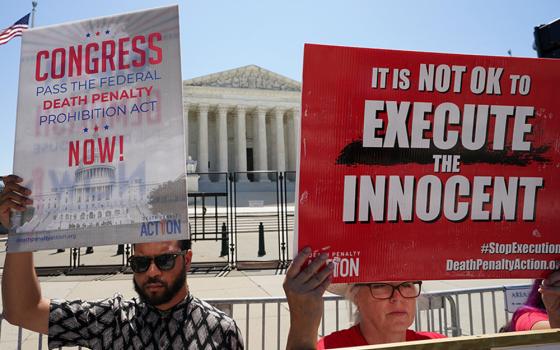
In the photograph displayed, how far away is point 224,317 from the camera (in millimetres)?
1817

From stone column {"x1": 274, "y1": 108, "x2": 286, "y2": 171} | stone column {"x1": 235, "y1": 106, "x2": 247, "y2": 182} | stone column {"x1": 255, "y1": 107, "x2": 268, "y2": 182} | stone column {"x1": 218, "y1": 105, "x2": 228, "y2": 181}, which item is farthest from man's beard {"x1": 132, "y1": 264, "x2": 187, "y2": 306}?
stone column {"x1": 274, "y1": 108, "x2": 286, "y2": 171}

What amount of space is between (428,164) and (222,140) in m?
50.1

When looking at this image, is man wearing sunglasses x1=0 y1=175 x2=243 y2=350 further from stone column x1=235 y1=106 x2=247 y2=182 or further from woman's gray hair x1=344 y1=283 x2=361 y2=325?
stone column x1=235 y1=106 x2=247 y2=182

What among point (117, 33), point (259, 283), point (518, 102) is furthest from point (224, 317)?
point (259, 283)

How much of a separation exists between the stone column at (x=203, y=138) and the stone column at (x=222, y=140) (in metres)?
1.93

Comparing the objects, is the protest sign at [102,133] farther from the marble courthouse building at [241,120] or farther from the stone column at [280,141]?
the stone column at [280,141]

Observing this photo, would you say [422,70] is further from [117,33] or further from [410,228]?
[117,33]

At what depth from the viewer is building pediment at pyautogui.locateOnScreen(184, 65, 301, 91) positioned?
168ft

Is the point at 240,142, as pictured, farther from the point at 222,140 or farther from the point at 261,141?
the point at 261,141

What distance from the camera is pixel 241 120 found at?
5175 centimetres

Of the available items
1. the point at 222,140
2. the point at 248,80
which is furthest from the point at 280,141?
the point at 248,80

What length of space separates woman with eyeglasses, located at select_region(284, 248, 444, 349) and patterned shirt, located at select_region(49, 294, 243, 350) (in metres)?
0.49

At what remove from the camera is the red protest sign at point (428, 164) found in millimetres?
1417

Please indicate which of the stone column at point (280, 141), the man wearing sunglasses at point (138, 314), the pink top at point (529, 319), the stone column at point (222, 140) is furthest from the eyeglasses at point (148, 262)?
the stone column at point (280, 141)
